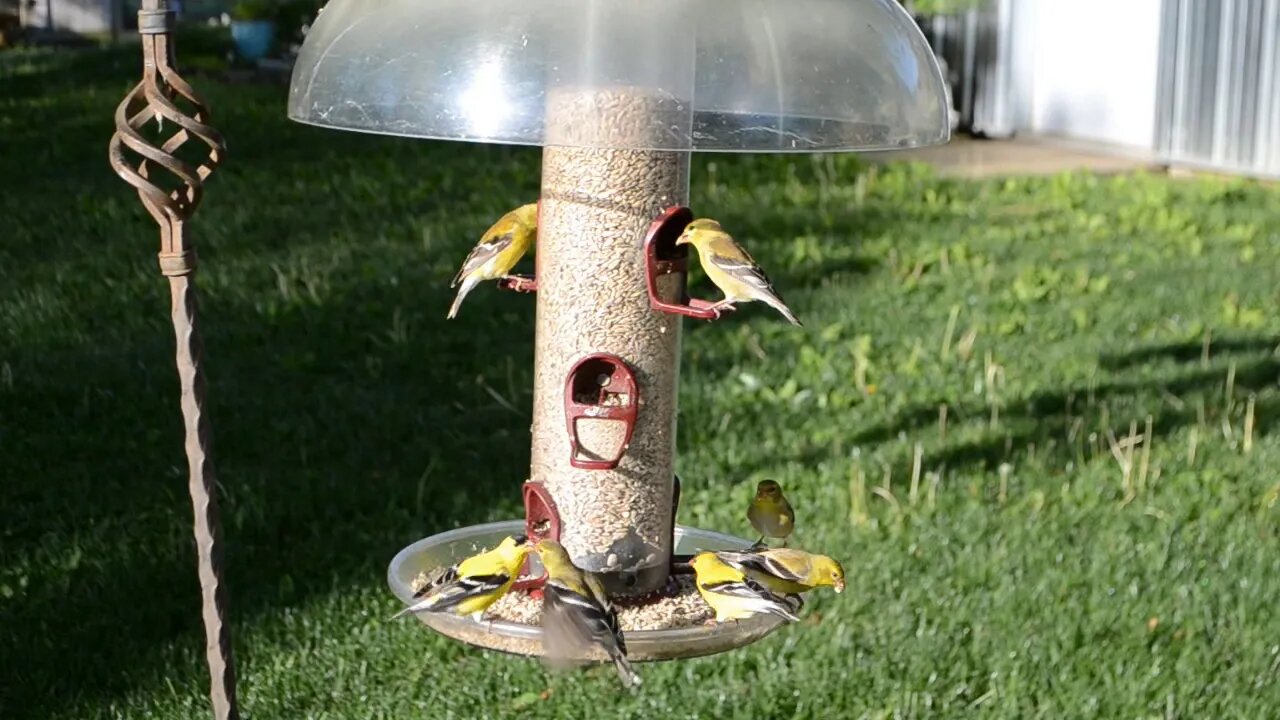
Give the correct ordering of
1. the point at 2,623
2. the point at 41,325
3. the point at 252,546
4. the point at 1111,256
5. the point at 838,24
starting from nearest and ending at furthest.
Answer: the point at 838,24, the point at 2,623, the point at 252,546, the point at 41,325, the point at 1111,256

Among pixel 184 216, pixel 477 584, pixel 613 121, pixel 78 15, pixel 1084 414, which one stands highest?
pixel 78 15

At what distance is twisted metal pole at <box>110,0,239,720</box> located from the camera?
1997 millimetres

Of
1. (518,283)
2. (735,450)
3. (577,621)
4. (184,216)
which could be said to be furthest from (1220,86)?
(184,216)

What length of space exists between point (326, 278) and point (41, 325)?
50.7 inches

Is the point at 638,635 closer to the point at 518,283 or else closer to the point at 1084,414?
the point at 518,283

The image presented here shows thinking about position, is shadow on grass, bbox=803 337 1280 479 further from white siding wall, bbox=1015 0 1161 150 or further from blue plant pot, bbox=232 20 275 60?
blue plant pot, bbox=232 20 275 60

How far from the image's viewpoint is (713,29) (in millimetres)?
2355

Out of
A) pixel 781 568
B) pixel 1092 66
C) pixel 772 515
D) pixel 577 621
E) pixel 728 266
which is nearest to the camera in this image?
pixel 577 621

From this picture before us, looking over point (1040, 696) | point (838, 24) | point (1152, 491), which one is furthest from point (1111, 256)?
point (838, 24)

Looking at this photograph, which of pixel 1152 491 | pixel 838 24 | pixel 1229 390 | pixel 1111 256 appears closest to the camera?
pixel 838 24

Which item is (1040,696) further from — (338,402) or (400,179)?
(400,179)

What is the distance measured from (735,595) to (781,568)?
14cm

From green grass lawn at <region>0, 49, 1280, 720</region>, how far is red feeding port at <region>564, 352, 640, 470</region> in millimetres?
1206

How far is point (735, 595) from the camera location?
9.11ft
